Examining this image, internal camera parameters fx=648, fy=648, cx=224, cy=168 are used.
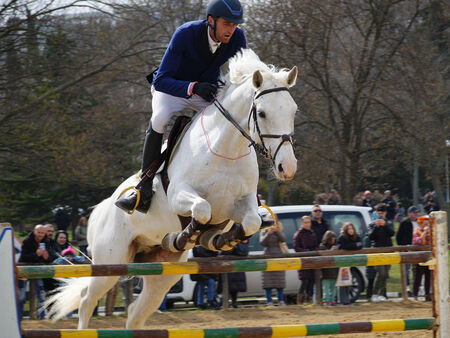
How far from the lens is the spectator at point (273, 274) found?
9242mm

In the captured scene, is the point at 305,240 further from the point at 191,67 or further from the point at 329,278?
the point at 191,67

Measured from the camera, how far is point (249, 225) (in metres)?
4.13

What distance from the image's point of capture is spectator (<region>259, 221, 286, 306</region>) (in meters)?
9.24

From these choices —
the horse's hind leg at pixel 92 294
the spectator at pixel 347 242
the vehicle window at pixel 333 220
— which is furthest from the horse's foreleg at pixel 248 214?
the vehicle window at pixel 333 220

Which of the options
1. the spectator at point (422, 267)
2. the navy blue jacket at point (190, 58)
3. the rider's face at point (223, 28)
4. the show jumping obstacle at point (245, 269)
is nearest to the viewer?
the show jumping obstacle at point (245, 269)

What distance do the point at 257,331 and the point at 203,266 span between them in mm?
498

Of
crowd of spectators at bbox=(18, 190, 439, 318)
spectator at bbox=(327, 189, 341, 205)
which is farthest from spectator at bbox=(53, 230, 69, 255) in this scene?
spectator at bbox=(327, 189, 341, 205)

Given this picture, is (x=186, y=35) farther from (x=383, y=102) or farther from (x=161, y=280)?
(x=383, y=102)

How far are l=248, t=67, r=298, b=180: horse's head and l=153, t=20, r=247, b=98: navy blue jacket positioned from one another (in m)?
0.62

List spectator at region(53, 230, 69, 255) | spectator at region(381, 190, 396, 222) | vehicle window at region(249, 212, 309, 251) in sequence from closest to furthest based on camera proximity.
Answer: spectator at region(53, 230, 69, 255) < vehicle window at region(249, 212, 309, 251) < spectator at region(381, 190, 396, 222)

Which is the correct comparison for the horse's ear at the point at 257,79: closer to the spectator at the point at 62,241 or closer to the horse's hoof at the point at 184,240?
the horse's hoof at the point at 184,240

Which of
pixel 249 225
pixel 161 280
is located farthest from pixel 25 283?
pixel 249 225

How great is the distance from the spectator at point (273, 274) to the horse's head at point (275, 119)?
5.34 m

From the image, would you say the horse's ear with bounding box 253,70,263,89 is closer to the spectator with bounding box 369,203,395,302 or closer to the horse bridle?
the horse bridle
